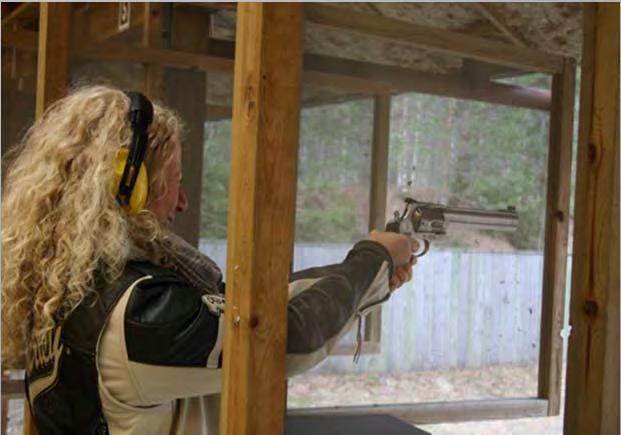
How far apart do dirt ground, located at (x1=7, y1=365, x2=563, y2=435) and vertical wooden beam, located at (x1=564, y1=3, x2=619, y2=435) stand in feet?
4.28

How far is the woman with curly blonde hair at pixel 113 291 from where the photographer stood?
3.26 ft

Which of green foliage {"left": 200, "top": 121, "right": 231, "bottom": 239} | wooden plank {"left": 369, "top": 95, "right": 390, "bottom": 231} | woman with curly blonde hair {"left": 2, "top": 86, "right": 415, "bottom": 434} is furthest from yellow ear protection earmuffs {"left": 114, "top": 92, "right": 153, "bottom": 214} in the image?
green foliage {"left": 200, "top": 121, "right": 231, "bottom": 239}

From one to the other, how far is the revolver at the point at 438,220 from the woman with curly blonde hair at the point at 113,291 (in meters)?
0.23

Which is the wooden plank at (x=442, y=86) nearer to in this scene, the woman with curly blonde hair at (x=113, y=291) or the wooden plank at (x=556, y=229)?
the wooden plank at (x=556, y=229)

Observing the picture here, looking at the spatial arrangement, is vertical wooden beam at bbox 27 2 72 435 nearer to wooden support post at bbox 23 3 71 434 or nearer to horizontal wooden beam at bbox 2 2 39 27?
wooden support post at bbox 23 3 71 434

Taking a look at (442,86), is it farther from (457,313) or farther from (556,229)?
(457,313)

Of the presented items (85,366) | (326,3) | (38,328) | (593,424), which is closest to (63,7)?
(326,3)

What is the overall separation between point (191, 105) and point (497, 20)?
1210 mm

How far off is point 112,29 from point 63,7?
0.95 m

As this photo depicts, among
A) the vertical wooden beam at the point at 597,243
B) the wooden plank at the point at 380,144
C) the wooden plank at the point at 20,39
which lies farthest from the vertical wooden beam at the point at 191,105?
the vertical wooden beam at the point at 597,243

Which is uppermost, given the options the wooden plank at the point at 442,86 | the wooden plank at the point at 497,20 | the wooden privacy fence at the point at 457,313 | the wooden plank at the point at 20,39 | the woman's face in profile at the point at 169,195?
the wooden plank at the point at 497,20

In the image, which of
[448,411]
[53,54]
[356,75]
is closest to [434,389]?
[448,411]

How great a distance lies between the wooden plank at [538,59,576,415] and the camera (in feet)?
6.27

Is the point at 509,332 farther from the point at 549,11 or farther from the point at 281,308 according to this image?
the point at 281,308
